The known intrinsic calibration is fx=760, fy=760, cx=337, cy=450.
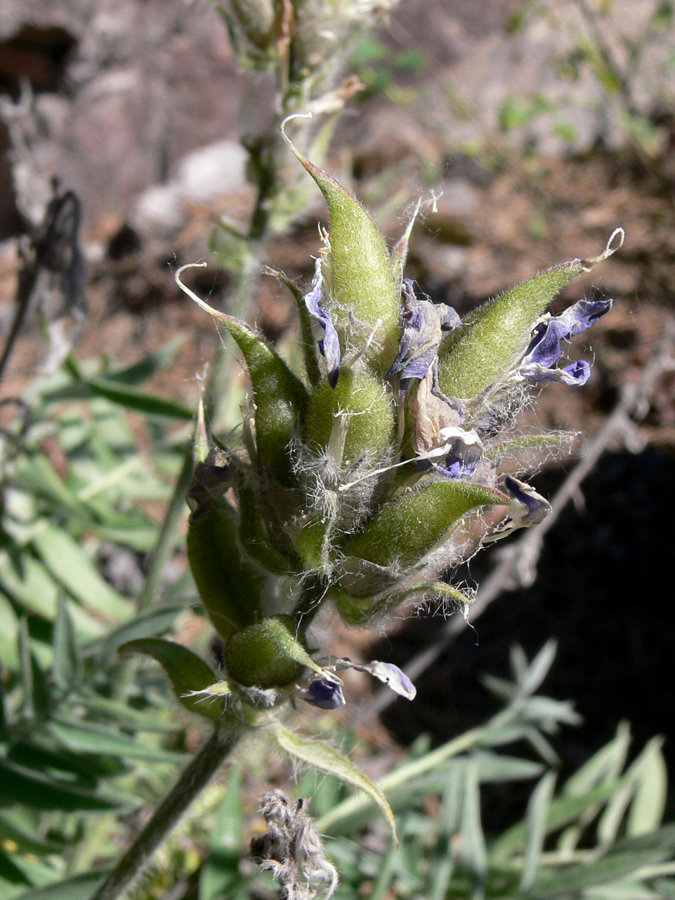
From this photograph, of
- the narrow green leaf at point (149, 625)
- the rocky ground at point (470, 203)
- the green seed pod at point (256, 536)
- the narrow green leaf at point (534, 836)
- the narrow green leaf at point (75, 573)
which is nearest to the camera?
the green seed pod at point (256, 536)

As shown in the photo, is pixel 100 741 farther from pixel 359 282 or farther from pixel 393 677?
pixel 359 282

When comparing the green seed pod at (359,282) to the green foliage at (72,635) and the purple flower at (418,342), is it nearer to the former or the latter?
the purple flower at (418,342)

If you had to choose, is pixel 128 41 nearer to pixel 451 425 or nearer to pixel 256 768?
pixel 256 768

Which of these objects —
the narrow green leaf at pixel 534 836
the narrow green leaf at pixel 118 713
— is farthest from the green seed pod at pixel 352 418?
the narrow green leaf at pixel 534 836

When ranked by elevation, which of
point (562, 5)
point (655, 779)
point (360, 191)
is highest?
point (562, 5)

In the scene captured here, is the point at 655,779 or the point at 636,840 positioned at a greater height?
the point at 636,840

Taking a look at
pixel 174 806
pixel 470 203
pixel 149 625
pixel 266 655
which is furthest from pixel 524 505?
pixel 470 203

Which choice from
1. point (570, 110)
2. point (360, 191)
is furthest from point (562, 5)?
point (360, 191)

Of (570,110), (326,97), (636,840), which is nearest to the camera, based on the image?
(326,97)
